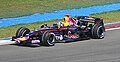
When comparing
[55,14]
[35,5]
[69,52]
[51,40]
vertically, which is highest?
[35,5]

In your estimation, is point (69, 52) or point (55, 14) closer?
point (69, 52)

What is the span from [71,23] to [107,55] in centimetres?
361

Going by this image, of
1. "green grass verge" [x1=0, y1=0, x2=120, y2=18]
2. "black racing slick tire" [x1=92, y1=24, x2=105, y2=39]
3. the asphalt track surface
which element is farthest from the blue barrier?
the asphalt track surface

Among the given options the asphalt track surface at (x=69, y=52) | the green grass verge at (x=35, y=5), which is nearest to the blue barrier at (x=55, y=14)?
the green grass verge at (x=35, y=5)

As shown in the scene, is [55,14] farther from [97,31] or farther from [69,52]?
[69,52]

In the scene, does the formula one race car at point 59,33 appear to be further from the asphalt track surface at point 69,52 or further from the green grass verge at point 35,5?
the green grass verge at point 35,5

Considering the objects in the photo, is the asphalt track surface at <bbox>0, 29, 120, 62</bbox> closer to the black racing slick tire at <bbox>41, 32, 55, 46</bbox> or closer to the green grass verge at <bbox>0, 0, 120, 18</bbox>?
the black racing slick tire at <bbox>41, 32, 55, 46</bbox>

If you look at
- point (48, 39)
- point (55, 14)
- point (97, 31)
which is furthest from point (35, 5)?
point (48, 39)

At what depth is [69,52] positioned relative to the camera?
45.4ft

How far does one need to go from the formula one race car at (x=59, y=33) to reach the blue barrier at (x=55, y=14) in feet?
16.7

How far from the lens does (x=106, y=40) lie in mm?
16297

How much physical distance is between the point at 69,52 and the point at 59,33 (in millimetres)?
A: 2122

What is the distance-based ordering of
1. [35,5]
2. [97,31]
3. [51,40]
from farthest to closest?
[35,5] → [97,31] → [51,40]

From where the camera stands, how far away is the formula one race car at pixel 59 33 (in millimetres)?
15055
